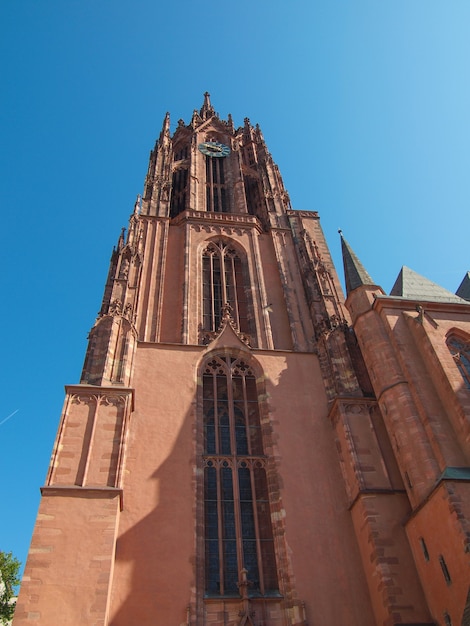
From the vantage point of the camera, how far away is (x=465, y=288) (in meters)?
20.2

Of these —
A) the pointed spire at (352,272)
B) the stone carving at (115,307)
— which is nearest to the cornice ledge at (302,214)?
the pointed spire at (352,272)

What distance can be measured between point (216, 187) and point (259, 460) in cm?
1637

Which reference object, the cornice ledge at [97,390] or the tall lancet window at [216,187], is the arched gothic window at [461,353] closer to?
the cornice ledge at [97,390]

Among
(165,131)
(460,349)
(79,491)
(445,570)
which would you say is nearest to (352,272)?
(460,349)

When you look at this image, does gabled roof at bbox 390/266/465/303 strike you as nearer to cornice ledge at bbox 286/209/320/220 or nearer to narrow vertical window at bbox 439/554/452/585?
cornice ledge at bbox 286/209/320/220

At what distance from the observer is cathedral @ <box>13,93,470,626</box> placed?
10484 mm

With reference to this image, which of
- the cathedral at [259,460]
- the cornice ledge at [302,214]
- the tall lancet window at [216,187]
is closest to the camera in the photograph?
the cathedral at [259,460]

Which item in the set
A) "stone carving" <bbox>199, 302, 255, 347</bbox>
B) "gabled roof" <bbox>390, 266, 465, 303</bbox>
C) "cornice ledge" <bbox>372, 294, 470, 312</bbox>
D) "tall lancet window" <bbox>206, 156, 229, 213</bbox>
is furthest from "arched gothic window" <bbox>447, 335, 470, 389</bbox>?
"tall lancet window" <bbox>206, 156, 229, 213</bbox>

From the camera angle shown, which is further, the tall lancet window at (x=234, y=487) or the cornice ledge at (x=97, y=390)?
the cornice ledge at (x=97, y=390)

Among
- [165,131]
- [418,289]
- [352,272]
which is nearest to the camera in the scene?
[352,272]

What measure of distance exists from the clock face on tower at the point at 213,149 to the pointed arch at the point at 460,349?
1839cm

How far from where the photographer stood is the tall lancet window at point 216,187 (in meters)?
25.0

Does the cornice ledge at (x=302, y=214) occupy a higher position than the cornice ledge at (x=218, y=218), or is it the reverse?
the cornice ledge at (x=302, y=214)

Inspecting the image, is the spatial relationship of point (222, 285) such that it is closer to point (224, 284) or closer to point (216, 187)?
point (224, 284)
